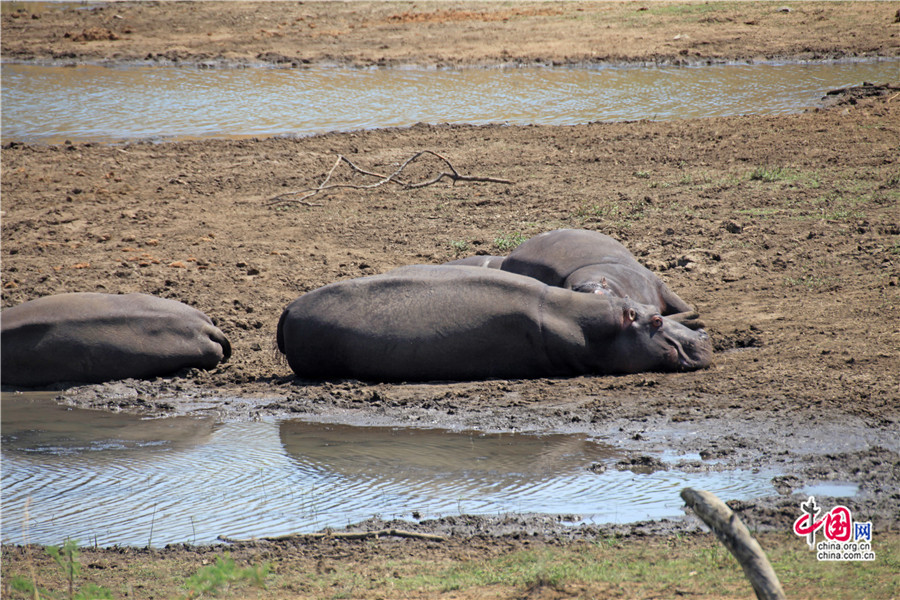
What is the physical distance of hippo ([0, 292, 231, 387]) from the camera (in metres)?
6.89

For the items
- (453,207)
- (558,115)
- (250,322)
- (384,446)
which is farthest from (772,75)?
(384,446)

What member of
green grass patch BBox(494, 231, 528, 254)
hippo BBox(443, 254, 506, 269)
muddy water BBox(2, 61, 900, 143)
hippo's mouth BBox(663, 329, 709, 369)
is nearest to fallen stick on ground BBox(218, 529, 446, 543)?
hippo's mouth BBox(663, 329, 709, 369)

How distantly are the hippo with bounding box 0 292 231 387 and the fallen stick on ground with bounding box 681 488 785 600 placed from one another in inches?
191

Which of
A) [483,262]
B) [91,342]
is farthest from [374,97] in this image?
[91,342]

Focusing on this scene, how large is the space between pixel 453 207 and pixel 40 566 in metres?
6.78

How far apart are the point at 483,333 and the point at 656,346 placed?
1.28 meters

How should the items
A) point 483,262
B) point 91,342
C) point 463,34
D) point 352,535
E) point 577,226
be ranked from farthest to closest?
point 463,34
point 577,226
point 483,262
point 91,342
point 352,535

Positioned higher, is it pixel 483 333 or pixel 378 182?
pixel 378 182

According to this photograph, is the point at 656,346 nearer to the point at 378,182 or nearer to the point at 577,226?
the point at 577,226

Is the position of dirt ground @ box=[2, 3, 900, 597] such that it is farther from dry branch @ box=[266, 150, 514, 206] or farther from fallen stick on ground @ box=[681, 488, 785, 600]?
fallen stick on ground @ box=[681, 488, 785, 600]

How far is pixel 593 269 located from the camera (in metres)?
7.36

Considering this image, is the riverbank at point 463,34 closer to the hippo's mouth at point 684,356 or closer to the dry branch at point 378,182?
the dry branch at point 378,182

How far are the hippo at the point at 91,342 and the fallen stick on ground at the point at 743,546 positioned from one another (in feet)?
15.9

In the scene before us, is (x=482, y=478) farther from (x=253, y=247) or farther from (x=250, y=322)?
(x=253, y=247)
